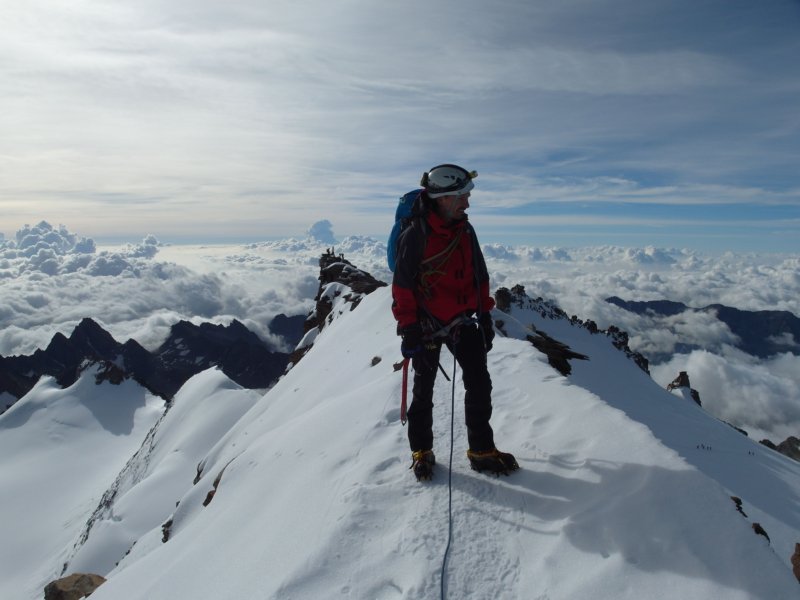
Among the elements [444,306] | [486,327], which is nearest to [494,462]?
[486,327]

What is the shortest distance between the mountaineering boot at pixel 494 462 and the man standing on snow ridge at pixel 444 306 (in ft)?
0.04

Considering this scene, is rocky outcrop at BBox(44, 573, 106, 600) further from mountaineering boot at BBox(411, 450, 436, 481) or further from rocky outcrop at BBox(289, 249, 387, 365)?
rocky outcrop at BBox(289, 249, 387, 365)

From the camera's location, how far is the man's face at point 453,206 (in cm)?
586

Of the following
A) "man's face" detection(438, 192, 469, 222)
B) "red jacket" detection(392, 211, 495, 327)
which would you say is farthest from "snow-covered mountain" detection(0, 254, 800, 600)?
"man's face" detection(438, 192, 469, 222)

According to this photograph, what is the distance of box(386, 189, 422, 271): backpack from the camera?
20.2 feet

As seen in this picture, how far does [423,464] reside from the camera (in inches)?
235

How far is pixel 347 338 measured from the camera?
23969 millimetres

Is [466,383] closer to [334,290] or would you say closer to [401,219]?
[401,219]

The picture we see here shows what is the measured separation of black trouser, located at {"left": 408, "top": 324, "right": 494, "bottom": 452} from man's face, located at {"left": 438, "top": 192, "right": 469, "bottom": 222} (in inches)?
59.8

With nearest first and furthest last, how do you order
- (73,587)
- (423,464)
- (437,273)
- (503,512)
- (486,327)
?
(503,512), (423,464), (437,273), (486,327), (73,587)

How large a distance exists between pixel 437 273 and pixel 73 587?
35.5 feet

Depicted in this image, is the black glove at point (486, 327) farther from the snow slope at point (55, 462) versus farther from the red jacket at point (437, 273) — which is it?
the snow slope at point (55, 462)

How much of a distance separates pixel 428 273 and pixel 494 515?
3.04m

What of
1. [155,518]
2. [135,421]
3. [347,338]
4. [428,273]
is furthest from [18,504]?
[428,273]
